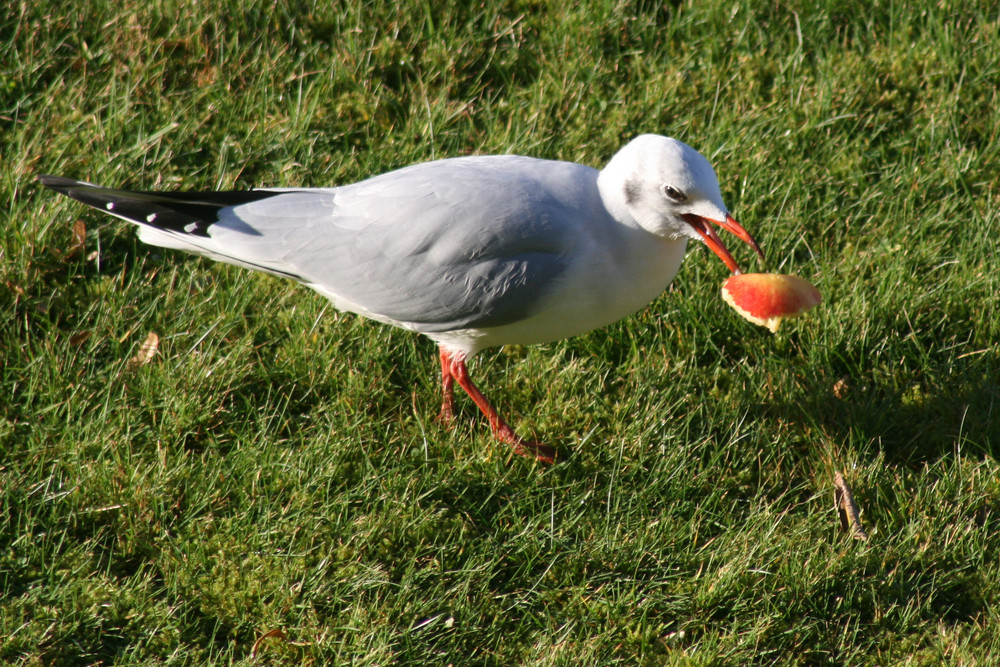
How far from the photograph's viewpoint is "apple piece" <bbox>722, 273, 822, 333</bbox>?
3393 millimetres

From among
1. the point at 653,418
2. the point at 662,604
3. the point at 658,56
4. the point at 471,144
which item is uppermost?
the point at 658,56

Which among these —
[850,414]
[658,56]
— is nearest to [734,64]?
[658,56]

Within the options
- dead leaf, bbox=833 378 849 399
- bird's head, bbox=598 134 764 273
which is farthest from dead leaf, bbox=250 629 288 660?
dead leaf, bbox=833 378 849 399

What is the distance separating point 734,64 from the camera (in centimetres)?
550

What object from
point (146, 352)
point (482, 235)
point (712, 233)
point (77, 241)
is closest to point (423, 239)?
point (482, 235)

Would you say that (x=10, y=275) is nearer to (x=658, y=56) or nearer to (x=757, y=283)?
(x=757, y=283)

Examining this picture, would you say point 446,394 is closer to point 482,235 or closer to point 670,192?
point 482,235

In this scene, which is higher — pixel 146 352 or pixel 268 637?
pixel 146 352

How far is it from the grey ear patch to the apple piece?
0.45 meters

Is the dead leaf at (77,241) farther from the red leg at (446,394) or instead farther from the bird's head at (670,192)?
the bird's head at (670,192)

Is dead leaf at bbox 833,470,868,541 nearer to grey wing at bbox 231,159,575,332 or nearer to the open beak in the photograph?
the open beak

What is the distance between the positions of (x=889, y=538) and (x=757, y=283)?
108 centimetres

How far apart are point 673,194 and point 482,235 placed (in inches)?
26.3

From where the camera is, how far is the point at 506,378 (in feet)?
14.1
